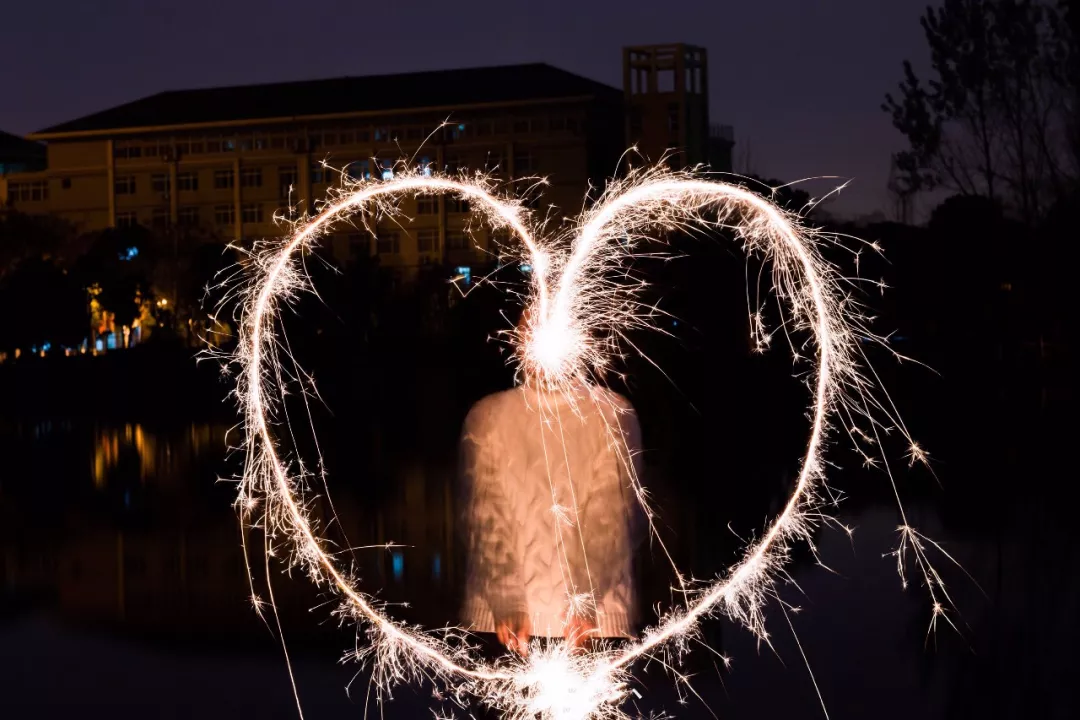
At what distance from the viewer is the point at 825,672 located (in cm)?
704

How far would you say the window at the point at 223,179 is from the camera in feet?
187

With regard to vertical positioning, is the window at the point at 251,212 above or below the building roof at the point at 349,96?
below

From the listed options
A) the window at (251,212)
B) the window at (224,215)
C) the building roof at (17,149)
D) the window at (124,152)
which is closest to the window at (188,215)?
the window at (224,215)

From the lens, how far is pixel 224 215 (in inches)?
2249

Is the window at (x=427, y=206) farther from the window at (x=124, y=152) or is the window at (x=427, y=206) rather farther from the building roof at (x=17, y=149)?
the building roof at (x=17, y=149)

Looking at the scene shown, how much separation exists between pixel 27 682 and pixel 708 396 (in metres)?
17.9

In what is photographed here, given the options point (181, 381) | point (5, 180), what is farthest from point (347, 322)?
point (5, 180)

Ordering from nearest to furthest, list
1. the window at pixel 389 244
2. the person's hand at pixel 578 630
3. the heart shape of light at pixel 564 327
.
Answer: the person's hand at pixel 578 630 → the heart shape of light at pixel 564 327 → the window at pixel 389 244

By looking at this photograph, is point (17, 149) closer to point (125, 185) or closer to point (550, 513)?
point (125, 185)

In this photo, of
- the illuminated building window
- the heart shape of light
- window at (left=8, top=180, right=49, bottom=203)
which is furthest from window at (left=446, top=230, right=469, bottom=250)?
the heart shape of light

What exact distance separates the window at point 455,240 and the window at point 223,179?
1101cm

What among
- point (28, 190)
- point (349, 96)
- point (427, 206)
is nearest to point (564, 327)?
point (427, 206)

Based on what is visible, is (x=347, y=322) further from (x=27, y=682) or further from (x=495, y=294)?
(x=27, y=682)

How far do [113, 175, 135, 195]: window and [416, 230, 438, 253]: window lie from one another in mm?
15240
